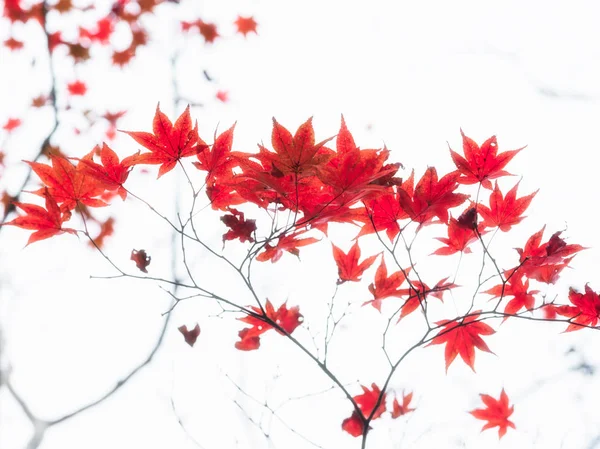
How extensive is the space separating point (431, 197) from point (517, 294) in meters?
0.53

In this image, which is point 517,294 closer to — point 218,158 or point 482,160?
point 482,160

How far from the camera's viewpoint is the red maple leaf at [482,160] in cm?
123

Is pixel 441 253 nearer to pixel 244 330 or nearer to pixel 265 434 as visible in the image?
pixel 244 330

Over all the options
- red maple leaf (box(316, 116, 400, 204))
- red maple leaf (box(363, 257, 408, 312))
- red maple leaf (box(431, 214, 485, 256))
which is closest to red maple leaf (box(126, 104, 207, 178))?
red maple leaf (box(316, 116, 400, 204))

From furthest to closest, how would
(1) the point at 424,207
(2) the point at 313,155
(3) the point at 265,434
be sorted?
(3) the point at 265,434 → (1) the point at 424,207 → (2) the point at 313,155

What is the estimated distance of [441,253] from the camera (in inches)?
56.4

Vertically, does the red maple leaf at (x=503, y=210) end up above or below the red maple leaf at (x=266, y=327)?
above

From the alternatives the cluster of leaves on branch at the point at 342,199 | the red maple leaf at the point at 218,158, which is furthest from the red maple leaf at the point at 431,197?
the red maple leaf at the point at 218,158

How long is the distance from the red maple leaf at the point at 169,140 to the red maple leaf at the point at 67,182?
18 centimetres

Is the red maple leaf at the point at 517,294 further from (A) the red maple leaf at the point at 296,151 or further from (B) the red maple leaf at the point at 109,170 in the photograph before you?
(B) the red maple leaf at the point at 109,170

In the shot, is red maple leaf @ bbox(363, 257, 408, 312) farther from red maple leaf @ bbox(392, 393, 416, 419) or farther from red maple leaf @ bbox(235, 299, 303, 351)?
red maple leaf @ bbox(392, 393, 416, 419)

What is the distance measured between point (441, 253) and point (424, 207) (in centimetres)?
28

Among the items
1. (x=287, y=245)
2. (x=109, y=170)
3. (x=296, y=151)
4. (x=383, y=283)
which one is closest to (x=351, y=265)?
(x=383, y=283)

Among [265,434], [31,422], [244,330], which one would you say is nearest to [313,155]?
[244,330]
